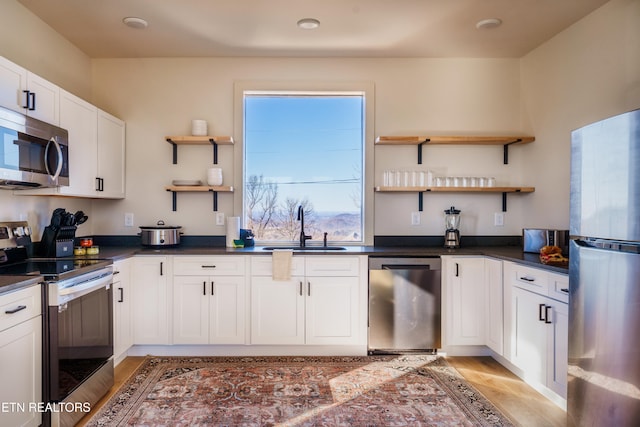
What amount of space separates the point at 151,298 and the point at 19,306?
1292 mm

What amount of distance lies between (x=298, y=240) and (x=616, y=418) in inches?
103

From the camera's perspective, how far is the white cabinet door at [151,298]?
3010 mm

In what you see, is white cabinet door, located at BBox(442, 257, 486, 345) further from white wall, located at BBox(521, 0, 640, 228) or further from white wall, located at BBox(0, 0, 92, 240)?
white wall, located at BBox(0, 0, 92, 240)

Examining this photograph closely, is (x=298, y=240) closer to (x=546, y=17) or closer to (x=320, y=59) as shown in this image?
(x=320, y=59)

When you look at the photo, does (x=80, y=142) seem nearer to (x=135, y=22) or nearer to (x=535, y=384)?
(x=135, y=22)

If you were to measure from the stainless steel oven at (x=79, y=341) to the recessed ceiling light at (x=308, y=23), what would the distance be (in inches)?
89.5

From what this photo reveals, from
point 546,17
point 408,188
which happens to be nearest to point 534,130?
point 546,17

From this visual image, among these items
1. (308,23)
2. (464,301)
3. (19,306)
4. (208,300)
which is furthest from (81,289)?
(464,301)

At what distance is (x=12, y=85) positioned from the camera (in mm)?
2131

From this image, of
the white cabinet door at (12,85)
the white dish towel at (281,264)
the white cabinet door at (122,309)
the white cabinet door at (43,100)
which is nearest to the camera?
the white cabinet door at (12,85)

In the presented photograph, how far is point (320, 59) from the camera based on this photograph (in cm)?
354

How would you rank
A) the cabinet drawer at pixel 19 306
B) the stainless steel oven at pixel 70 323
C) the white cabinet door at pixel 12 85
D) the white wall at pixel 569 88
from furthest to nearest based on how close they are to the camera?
the white wall at pixel 569 88 → the white cabinet door at pixel 12 85 → the stainless steel oven at pixel 70 323 → the cabinet drawer at pixel 19 306

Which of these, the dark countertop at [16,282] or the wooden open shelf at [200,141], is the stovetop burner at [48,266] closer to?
the dark countertop at [16,282]

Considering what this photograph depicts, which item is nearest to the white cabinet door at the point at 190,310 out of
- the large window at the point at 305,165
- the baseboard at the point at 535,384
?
the large window at the point at 305,165
